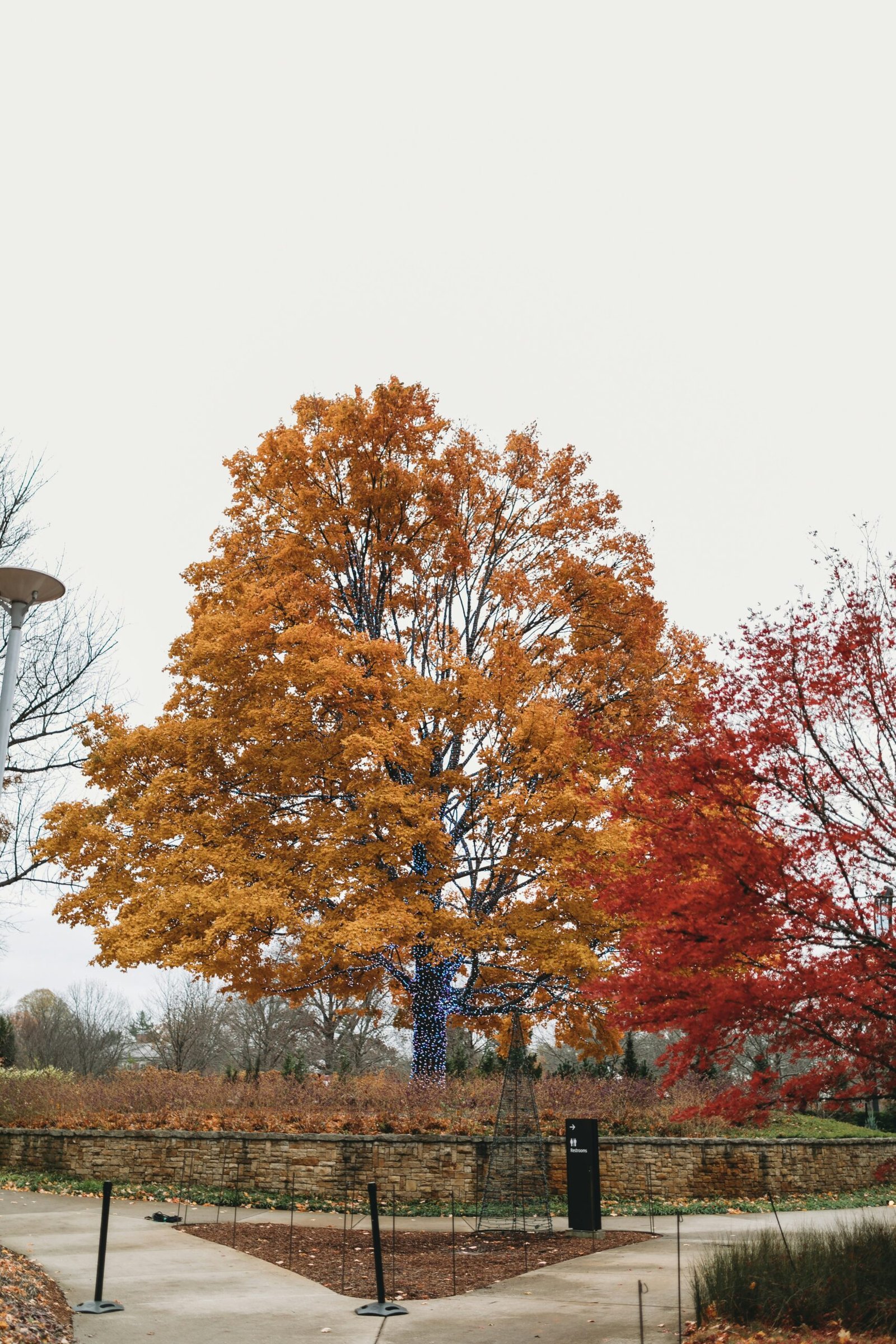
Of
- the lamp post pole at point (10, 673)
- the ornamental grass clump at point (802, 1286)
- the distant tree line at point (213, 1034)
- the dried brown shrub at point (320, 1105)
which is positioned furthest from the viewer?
the distant tree line at point (213, 1034)

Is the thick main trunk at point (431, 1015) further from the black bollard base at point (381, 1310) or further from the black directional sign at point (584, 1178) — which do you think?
the black bollard base at point (381, 1310)

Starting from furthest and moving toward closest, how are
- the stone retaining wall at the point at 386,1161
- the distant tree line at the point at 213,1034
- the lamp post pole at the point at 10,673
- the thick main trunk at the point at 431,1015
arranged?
the distant tree line at the point at 213,1034, the thick main trunk at the point at 431,1015, the stone retaining wall at the point at 386,1161, the lamp post pole at the point at 10,673

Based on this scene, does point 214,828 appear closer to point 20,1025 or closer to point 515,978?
point 515,978

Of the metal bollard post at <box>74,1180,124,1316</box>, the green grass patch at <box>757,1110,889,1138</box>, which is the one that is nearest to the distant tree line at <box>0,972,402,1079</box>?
the green grass patch at <box>757,1110,889,1138</box>

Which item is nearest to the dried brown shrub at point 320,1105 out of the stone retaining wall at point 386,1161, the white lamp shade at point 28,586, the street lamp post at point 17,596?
the stone retaining wall at point 386,1161

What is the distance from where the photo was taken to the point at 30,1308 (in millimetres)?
7613

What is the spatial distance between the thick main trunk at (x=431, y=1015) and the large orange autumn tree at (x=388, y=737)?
49 millimetres

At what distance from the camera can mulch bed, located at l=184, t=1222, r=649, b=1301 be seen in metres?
9.85

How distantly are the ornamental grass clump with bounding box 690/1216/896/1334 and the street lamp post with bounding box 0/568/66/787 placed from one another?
274 inches

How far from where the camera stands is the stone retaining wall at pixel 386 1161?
48.2 feet

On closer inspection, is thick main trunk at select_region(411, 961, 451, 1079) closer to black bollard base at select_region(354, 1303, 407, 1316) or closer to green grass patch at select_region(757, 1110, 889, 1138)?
green grass patch at select_region(757, 1110, 889, 1138)

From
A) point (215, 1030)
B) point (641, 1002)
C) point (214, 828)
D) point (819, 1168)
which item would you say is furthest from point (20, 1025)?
point (641, 1002)

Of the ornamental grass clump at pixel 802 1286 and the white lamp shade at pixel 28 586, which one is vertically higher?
the white lamp shade at pixel 28 586

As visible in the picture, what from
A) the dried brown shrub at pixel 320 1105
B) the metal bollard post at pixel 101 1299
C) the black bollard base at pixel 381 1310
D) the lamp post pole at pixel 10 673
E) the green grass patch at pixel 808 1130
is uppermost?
the lamp post pole at pixel 10 673
